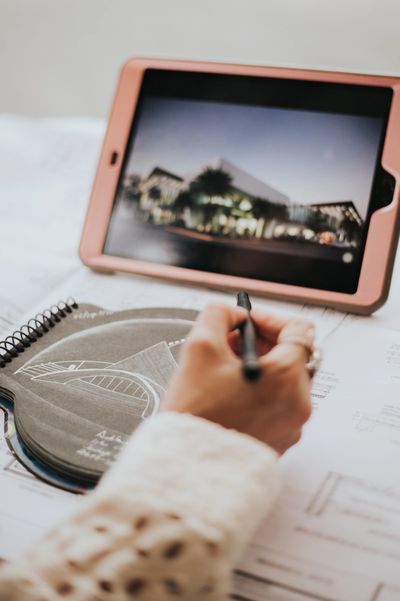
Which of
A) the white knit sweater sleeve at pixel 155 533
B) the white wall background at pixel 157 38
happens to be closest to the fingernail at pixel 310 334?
the white knit sweater sleeve at pixel 155 533

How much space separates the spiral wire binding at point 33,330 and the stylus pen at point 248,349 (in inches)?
8.7

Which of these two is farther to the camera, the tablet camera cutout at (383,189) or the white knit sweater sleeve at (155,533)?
the tablet camera cutout at (383,189)

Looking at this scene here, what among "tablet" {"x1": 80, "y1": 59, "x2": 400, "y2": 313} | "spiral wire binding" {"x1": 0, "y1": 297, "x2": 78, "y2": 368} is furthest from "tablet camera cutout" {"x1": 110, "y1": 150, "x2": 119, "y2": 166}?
"spiral wire binding" {"x1": 0, "y1": 297, "x2": 78, "y2": 368}

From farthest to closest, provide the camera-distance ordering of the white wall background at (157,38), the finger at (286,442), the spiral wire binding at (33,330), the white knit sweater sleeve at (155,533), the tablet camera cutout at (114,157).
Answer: the white wall background at (157,38)
the tablet camera cutout at (114,157)
the spiral wire binding at (33,330)
the finger at (286,442)
the white knit sweater sleeve at (155,533)

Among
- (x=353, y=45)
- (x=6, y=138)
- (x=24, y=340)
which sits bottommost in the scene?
(x=24, y=340)

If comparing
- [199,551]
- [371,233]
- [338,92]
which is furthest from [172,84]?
[199,551]

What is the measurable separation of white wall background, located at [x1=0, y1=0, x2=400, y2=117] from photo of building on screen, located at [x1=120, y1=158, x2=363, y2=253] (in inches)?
11.4

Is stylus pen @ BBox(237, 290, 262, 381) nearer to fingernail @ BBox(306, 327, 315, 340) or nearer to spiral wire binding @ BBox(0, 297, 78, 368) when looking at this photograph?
fingernail @ BBox(306, 327, 315, 340)

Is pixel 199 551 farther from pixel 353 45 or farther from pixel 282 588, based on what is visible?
pixel 353 45

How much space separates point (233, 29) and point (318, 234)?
1.83 feet

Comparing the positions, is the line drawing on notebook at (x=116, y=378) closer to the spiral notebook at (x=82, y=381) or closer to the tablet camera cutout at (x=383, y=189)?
the spiral notebook at (x=82, y=381)

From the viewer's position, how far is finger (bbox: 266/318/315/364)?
38 centimetres

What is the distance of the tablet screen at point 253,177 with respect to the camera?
0.62 meters

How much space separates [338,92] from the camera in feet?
2.09
